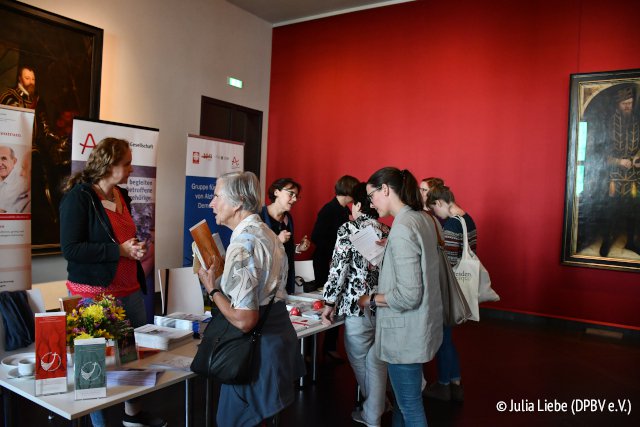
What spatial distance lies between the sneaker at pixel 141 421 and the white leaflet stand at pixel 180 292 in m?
0.58

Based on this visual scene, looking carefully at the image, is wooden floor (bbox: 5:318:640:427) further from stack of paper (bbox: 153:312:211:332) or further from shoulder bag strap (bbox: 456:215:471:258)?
shoulder bag strap (bbox: 456:215:471:258)

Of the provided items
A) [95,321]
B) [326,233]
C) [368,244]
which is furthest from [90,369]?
[326,233]

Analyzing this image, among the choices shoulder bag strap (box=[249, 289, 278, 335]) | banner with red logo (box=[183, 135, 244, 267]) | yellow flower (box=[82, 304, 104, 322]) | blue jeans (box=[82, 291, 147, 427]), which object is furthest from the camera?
banner with red logo (box=[183, 135, 244, 267])

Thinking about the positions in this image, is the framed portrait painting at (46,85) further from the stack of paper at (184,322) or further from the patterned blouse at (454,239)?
the patterned blouse at (454,239)

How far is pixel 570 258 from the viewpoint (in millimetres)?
5828

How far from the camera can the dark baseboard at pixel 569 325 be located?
18.3 feet

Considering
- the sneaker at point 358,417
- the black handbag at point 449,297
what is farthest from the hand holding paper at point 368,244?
the sneaker at point 358,417

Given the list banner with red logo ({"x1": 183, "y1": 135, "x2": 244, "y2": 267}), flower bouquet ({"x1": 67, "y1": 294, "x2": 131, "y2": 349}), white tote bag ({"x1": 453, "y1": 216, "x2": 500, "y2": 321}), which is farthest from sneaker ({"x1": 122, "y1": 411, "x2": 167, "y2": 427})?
banner with red logo ({"x1": 183, "y1": 135, "x2": 244, "y2": 267})

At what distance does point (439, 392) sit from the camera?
3.67 m

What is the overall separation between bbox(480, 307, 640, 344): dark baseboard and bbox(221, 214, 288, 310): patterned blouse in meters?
5.00

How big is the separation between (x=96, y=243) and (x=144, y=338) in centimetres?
55

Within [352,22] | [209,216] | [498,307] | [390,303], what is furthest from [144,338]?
[352,22]

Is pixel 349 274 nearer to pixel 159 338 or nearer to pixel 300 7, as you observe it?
pixel 159 338

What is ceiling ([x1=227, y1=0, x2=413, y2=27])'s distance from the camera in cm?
724
